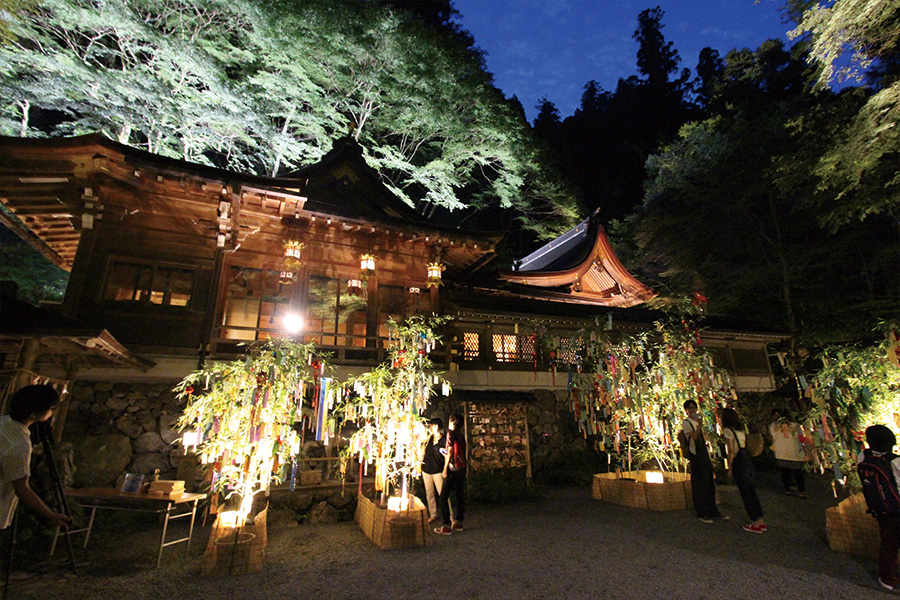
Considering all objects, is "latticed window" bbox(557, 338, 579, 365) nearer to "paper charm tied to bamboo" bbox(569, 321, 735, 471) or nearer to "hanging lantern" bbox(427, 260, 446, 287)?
"paper charm tied to bamboo" bbox(569, 321, 735, 471)

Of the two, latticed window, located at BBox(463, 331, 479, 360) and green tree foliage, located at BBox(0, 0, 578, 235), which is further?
green tree foliage, located at BBox(0, 0, 578, 235)

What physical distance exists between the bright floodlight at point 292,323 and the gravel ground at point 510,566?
4080 millimetres

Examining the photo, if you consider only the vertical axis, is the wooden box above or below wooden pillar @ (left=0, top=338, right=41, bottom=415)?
below

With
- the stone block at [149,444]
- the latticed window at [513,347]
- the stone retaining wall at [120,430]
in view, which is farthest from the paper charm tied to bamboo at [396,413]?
the latticed window at [513,347]

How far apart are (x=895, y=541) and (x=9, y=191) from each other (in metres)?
16.4

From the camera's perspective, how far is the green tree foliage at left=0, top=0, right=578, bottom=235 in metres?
13.4

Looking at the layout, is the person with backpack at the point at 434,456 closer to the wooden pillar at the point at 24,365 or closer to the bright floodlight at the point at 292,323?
the bright floodlight at the point at 292,323

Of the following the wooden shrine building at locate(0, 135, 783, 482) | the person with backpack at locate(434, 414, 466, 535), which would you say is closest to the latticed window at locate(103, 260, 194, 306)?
the wooden shrine building at locate(0, 135, 783, 482)

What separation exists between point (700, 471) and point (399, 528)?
564cm

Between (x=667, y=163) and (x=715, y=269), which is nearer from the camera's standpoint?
(x=715, y=269)

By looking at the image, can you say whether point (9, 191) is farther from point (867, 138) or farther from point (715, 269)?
point (715, 269)

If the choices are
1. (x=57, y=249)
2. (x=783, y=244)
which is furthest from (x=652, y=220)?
(x=57, y=249)

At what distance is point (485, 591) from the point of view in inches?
189

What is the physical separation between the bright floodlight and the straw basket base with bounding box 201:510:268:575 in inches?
180
